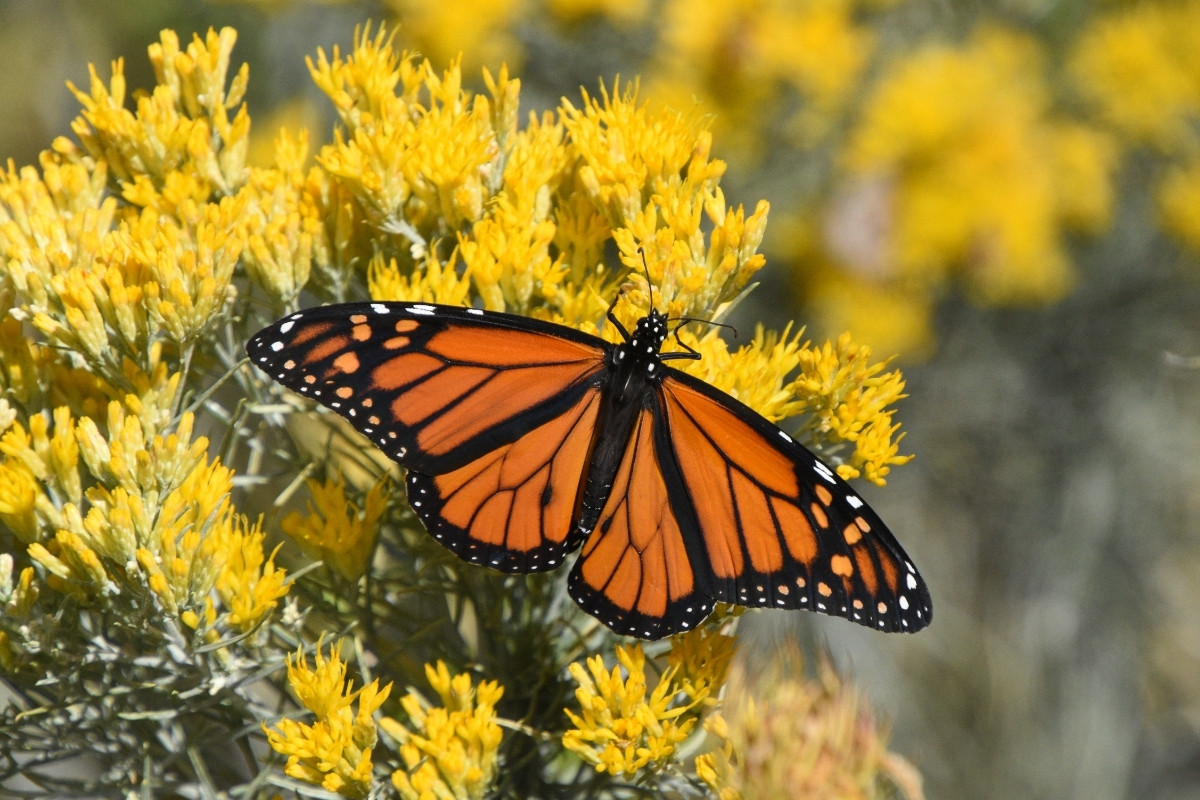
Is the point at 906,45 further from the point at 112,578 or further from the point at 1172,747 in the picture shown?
the point at 112,578

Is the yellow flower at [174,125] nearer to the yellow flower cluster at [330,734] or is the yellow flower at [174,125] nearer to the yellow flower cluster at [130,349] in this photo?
the yellow flower cluster at [130,349]

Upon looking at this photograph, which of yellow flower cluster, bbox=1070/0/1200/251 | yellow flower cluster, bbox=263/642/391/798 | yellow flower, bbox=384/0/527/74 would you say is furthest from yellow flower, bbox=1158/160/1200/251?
yellow flower cluster, bbox=263/642/391/798

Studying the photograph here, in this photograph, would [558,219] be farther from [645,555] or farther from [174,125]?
[174,125]

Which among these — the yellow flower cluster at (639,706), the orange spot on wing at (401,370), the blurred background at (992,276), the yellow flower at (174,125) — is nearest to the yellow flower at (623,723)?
the yellow flower cluster at (639,706)

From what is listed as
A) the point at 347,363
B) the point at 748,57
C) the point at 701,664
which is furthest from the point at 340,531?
the point at 748,57

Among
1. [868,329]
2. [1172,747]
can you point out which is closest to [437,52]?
[868,329]
